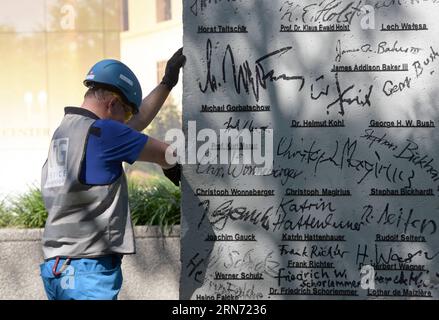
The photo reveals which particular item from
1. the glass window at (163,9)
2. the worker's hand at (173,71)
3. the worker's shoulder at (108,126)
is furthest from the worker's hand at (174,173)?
the glass window at (163,9)

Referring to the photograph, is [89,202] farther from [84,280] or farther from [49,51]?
[49,51]

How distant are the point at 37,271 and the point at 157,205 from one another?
1109mm

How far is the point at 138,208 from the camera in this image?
298 inches

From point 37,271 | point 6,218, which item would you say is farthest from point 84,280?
point 6,218

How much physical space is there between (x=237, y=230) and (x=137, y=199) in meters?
2.22

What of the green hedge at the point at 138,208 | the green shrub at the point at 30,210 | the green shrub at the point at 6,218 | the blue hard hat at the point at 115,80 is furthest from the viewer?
the green shrub at the point at 6,218

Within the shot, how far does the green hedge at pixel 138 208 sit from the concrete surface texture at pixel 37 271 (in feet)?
0.72

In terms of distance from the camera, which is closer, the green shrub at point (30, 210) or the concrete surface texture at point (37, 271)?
the concrete surface texture at point (37, 271)

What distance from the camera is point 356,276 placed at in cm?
562

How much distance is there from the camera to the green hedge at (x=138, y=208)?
745 cm

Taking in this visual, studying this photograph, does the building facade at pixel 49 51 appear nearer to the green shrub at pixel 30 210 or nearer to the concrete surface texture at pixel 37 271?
the green shrub at pixel 30 210

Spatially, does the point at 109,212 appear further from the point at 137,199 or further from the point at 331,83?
the point at 137,199

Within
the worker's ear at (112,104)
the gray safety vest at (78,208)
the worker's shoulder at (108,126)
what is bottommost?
the gray safety vest at (78,208)
